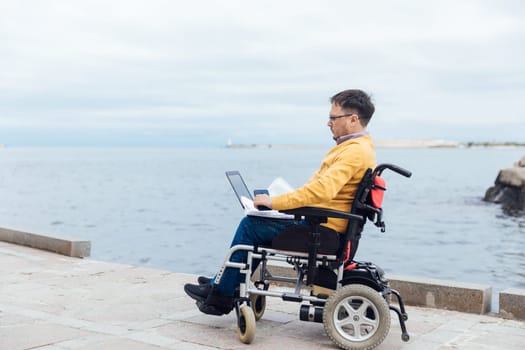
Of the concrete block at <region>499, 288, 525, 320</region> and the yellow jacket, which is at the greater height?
the yellow jacket

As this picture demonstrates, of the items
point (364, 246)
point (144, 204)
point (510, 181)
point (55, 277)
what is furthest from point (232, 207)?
point (55, 277)

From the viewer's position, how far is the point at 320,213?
186 inches

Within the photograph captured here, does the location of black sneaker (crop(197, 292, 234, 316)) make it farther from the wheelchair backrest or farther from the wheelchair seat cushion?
the wheelchair backrest

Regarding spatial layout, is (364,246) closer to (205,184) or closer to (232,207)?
(232,207)

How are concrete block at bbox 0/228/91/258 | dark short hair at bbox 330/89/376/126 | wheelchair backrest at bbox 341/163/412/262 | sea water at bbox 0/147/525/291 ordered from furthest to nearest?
sea water at bbox 0/147/525/291
concrete block at bbox 0/228/91/258
dark short hair at bbox 330/89/376/126
wheelchair backrest at bbox 341/163/412/262

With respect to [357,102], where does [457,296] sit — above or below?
below

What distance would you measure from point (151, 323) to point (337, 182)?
1.72 m

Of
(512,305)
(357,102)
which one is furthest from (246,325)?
(512,305)

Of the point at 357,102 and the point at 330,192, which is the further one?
the point at 357,102

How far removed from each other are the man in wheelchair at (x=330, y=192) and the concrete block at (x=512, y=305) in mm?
1809

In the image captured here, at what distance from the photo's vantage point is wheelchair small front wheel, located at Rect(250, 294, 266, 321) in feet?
17.7

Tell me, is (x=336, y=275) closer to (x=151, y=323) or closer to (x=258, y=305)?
(x=258, y=305)

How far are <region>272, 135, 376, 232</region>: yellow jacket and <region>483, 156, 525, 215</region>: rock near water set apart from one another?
28.6 metres

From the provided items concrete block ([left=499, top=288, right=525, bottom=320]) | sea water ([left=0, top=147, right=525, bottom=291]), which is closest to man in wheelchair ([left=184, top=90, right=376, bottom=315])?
concrete block ([left=499, top=288, right=525, bottom=320])
